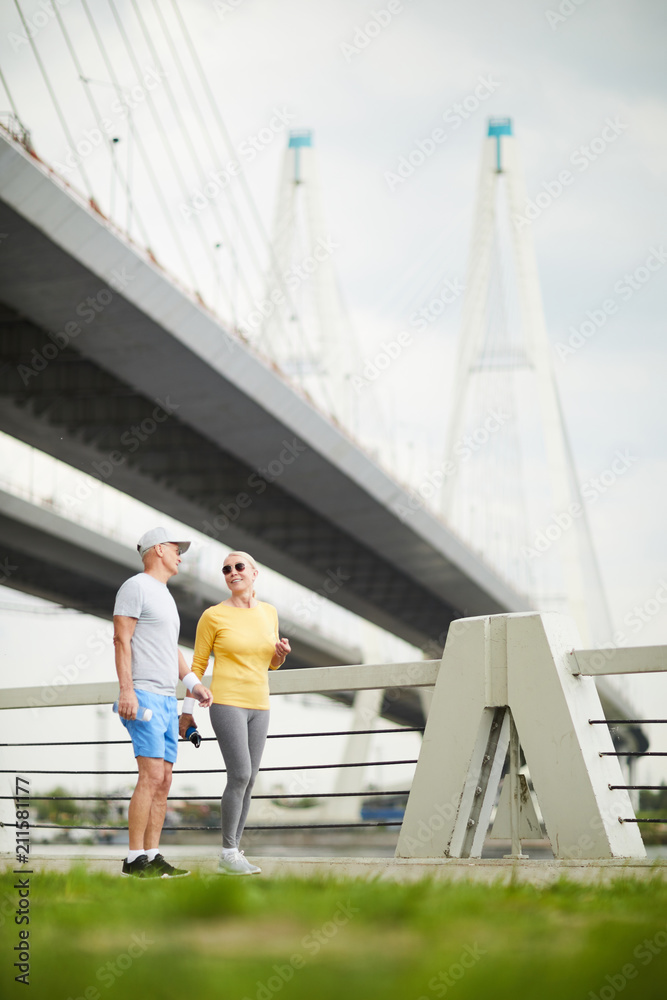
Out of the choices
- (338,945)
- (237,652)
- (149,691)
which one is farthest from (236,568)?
(338,945)

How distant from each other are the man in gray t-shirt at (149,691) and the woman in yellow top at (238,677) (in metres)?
0.13

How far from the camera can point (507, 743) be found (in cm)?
449

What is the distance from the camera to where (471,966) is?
1438 mm

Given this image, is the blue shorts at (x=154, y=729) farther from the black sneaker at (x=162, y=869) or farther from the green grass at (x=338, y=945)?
the green grass at (x=338, y=945)

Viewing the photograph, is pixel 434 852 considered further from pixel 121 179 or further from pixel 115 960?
pixel 121 179

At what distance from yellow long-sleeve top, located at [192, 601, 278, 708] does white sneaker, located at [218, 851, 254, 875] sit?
52 cm

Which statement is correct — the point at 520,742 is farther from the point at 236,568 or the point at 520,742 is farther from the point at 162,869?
the point at 162,869

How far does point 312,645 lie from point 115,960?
1400 inches

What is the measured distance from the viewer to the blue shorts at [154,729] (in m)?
3.96

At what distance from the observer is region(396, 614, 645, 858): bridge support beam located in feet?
13.6

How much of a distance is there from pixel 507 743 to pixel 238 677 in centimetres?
109
